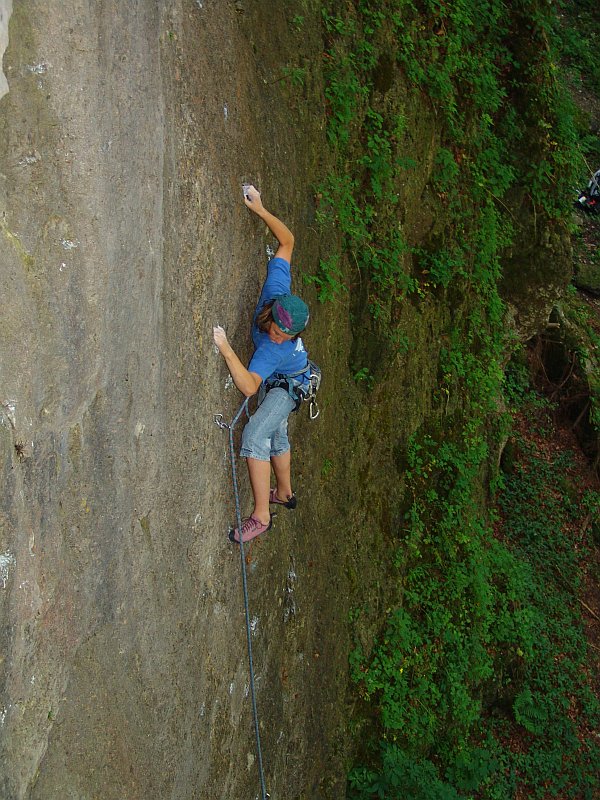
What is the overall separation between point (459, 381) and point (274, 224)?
4599 millimetres

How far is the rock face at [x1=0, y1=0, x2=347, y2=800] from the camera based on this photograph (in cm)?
347

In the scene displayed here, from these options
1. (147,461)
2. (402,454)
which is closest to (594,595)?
(402,454)

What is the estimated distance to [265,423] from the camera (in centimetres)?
495

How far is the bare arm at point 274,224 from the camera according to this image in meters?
5.00

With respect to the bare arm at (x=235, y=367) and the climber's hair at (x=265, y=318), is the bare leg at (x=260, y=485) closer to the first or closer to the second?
the bare arm at (x=235, y=367)

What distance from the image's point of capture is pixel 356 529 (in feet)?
23.8

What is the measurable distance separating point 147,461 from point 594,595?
397 inches

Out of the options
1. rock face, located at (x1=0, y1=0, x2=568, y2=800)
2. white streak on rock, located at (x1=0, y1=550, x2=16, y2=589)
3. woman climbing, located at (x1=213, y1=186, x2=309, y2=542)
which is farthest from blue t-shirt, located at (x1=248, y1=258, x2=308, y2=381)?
white streak on rock, located at (x1=0, y1=550, x2=16, y2=589)

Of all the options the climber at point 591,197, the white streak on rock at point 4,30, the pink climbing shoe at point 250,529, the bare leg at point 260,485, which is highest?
the white streak on rock at point 4,30

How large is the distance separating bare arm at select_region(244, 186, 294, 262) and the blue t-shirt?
10cm

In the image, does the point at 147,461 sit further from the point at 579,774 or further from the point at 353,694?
the point at 579,774

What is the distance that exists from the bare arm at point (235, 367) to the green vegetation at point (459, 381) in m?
1.74

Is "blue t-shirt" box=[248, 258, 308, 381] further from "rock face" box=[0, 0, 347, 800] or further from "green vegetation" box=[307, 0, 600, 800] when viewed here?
"green vegetation" box=[307, 0, 600, 800]

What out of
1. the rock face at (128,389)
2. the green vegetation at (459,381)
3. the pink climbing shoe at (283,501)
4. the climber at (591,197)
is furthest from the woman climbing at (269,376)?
the climber at (591,197)
